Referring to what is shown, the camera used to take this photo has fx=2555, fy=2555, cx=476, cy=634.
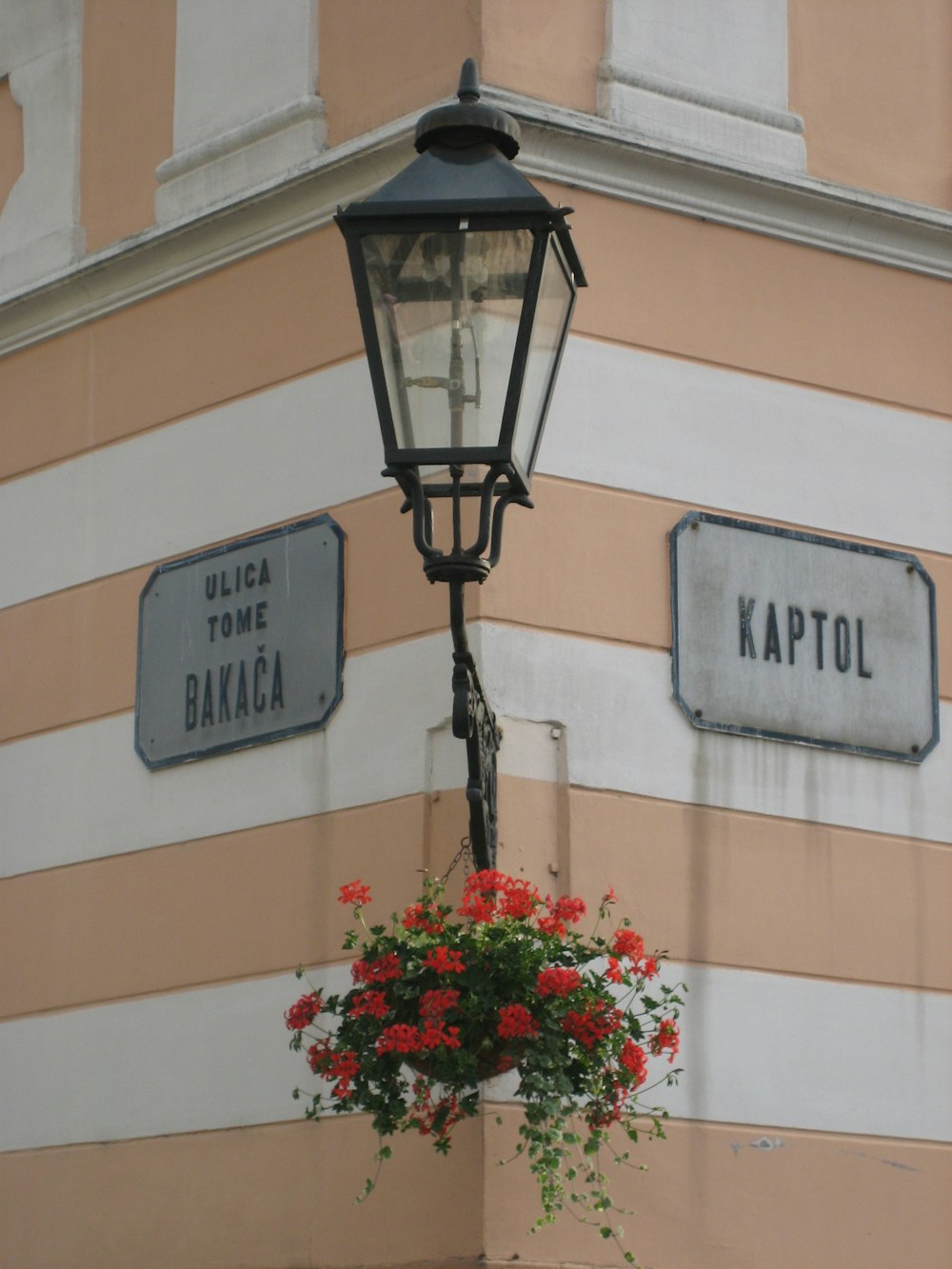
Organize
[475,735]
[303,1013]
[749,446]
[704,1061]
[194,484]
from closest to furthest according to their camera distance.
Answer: [303,1013] < [475,735] < [704,1061] < [749,446] < [194,484]

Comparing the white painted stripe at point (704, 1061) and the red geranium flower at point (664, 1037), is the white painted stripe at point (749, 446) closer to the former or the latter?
the white painted stripe at point (704, 1061)

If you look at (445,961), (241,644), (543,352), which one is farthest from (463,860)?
(543,352)

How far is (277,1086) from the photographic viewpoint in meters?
7.50

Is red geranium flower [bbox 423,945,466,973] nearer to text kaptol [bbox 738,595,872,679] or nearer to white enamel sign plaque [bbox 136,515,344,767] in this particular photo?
white enamel sign plaque [bbox 136,515,344,767]

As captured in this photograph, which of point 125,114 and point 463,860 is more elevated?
point 125,114

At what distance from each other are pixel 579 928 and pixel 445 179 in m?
2.16

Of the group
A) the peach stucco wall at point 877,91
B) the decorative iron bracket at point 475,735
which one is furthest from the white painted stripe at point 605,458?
the decorative iron bracket at point 475,735

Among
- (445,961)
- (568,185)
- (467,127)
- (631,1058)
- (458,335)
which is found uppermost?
(568,185)

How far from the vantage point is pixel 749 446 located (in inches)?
314

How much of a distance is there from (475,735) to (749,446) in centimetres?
188

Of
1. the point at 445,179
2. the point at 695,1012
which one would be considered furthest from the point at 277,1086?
the point at 445,179

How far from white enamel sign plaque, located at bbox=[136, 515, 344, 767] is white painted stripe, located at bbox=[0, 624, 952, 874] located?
0.25ft

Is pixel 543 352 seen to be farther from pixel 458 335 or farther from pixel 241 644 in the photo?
pixel 241 644

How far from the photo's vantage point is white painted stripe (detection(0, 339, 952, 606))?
7.78m
